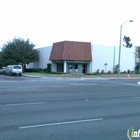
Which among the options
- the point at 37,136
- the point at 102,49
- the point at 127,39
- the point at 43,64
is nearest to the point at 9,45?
the point at 43,64

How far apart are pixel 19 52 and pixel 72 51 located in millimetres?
14968

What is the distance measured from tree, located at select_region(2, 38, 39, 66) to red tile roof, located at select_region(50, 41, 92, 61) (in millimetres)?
8557

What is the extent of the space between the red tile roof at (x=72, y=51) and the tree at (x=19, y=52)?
28.1ft

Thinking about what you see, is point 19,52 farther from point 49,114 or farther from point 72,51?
point 49,114

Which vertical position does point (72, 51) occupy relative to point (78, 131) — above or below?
above

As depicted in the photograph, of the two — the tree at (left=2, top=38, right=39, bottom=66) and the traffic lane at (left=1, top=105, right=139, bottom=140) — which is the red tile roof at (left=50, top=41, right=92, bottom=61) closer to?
the tree at (left=2, top=38, right=39, bottom=66)

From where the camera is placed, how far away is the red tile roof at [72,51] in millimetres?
56094


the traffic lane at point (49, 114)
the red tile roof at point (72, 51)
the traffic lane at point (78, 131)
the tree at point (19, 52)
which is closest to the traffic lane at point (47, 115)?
the traffic lane at point (49, 114)

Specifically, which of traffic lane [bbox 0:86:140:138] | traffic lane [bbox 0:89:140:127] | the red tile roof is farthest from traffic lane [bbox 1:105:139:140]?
the red tile roof

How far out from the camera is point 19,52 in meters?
64.6

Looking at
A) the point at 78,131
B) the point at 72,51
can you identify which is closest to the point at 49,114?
the point at 78,131

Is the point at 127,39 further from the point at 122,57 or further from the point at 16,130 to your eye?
the point at 16,130

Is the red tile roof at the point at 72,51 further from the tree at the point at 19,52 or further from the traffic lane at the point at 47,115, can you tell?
the traffic lane at the point at 47,115

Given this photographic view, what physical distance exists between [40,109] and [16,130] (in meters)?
3.69
